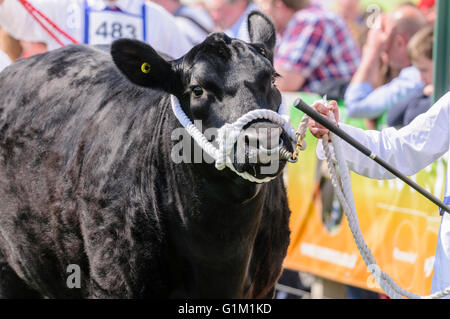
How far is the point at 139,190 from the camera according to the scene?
3.81 metres

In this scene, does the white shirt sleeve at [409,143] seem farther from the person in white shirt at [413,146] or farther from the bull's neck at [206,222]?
the bull's neck at [206,222]

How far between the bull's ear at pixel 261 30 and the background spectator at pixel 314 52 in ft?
9.76

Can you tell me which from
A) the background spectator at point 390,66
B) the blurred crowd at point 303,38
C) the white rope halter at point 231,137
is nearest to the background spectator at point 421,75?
the blurred crowd at point 303,38

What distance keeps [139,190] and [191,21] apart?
15.2 feet

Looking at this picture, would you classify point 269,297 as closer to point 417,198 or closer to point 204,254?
point 204,254

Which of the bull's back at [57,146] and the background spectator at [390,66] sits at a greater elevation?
the background spectator at [390,66]

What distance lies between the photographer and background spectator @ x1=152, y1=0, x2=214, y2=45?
7.80m

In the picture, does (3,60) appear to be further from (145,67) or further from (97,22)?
(145,67)

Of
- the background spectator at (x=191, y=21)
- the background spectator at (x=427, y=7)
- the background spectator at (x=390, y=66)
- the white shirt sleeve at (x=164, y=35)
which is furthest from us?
the background spectator at (x=191, y=21)

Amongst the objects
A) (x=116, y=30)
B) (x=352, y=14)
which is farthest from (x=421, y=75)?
(x=352, y=14)

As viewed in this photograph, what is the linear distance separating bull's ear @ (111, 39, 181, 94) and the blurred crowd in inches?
27.7

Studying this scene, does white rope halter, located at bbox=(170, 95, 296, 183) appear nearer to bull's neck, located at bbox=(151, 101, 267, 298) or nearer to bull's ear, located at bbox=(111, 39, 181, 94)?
bull's neck, located at bbox=(151, 101, 267, 298)

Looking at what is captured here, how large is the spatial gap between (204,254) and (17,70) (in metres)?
1.91

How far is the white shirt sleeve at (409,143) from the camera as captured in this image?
3633 mm
